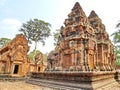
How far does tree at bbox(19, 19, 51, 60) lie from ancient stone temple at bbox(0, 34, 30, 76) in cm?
1249

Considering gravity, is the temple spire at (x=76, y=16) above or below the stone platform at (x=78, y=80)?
above

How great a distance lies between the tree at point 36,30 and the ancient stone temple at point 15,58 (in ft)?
41.0

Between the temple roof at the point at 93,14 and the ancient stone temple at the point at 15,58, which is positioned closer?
the ancient stone temple at the point at 15,58

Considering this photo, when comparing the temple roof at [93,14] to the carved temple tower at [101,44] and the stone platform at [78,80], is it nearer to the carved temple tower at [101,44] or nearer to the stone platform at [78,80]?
the carved temple tower at [101,44]

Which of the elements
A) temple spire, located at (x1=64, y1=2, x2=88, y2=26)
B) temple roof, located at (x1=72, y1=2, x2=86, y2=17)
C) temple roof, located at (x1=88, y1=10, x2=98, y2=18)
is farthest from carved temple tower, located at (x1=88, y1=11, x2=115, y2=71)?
temple roof, located at (x1=72, y1=2, x2=86, y2=17)

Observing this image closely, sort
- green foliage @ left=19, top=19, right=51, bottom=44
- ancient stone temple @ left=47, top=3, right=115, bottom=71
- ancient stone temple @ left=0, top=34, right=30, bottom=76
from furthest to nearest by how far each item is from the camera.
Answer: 1. green foliage @ left=19, top=19, right=51, bottom=44
2. ancient stone temple @ left=0, top=34, right=30, bottom=76
3. ancient stone temple @ left=47, top=3, right=115, bottom=71

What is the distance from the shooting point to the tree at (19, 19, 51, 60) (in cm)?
2898

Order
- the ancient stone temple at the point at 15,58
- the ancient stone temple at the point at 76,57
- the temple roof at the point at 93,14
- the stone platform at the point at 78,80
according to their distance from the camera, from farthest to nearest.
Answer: the temple roof at the point at 93,14, the ancient stone temple at the point at 15,58, the ancient stone temple at the point at 76,57, the stone platform at the point at 78,80

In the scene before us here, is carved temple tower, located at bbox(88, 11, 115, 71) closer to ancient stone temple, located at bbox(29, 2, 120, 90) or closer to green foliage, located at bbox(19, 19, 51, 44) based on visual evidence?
ancient stone temple, located at bbox(29, 2, 120, 90)

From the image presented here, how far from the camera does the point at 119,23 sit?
2444 cm

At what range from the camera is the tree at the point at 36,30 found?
1141 inches

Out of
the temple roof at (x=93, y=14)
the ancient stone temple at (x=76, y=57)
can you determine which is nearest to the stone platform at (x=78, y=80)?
the ancient stone temple at (x=76, y=57)

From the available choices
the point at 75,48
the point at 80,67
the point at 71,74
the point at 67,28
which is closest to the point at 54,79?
the point at 71,74

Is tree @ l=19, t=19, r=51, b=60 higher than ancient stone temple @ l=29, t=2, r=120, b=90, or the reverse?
tree @ l=19, t=19, r=51, b=60
